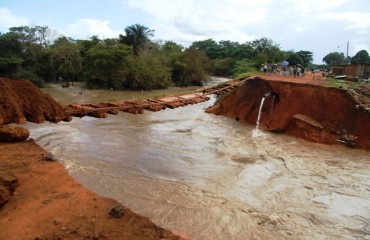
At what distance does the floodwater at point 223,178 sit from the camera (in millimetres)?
7754

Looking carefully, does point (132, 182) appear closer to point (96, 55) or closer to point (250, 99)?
point (250, 99)

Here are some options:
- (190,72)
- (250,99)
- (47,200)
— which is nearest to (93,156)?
(47,200)

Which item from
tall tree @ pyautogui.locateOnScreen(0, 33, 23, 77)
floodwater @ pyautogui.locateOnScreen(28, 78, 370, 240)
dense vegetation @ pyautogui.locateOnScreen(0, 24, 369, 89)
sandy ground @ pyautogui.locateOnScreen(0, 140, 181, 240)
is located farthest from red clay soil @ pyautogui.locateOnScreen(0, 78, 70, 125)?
tall tree @ pyautogui.locateOnScreen(0, 33, 23, 77)

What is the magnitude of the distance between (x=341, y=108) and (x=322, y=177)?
584cm

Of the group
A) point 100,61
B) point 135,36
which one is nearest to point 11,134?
point 100,61

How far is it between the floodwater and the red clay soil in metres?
1.99

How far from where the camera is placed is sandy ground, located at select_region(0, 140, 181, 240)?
6172mm

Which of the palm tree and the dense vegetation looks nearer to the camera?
the dense vegetation

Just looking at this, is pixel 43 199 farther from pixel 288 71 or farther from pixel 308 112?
pixel 288 71

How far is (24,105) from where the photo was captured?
Result: 9.51m

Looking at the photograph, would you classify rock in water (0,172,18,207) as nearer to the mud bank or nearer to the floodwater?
the floodwater

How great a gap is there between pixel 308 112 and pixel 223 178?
8294mm

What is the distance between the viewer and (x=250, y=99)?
20.3 m

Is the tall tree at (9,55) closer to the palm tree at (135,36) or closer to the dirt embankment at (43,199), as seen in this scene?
the palm tree at (135,36)
